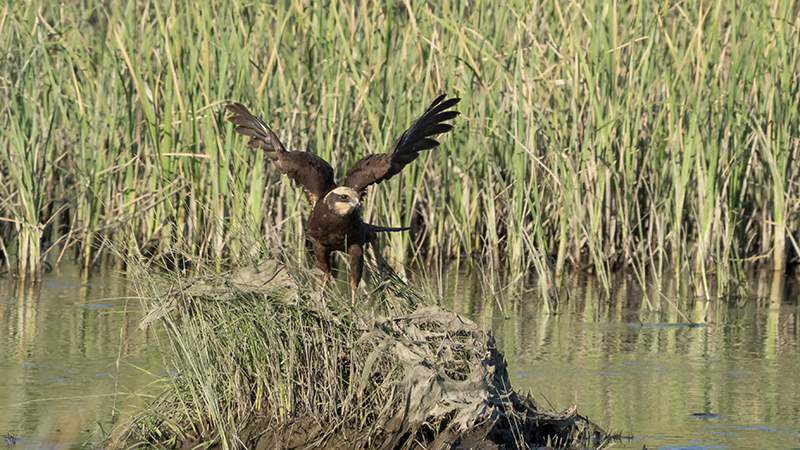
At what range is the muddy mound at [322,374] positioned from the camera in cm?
391

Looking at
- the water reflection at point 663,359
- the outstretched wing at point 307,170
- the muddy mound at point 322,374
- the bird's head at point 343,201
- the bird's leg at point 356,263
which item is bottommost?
the water reflection at point 663,359

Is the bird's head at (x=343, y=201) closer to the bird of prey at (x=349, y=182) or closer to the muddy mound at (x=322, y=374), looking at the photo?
the bird of prey at (x=349, y=182)

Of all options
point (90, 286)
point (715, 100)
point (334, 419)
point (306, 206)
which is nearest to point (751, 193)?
point (715, 100)

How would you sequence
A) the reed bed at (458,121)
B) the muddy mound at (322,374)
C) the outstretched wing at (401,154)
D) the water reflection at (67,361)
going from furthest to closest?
the reed bed at (458,121) < the outstretched wing at (401,154) < the water reflection at (67,361) < the muddy mound at (322,374)

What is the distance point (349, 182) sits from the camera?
5203 mm

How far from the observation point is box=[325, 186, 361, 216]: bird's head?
4.89m

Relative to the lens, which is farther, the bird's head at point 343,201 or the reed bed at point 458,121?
the reed bed at point 458,121

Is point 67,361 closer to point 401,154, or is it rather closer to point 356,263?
point 356,263

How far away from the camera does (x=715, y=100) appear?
729 centimetres

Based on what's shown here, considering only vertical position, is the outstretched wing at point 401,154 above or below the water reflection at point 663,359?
above

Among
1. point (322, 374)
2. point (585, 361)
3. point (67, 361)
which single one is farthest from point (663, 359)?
point (67, 361)

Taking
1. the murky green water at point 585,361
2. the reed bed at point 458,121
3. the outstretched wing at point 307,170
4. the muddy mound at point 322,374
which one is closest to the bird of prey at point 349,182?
the outstretched wing at point 307,170

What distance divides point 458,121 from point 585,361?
2327 millimetres

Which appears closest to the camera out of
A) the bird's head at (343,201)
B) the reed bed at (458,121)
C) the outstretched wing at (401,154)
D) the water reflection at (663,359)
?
the water reflection at (663,359)
